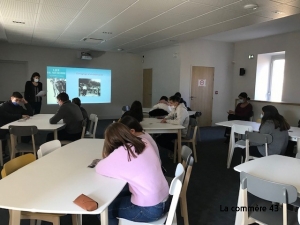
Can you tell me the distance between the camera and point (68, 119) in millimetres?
4023

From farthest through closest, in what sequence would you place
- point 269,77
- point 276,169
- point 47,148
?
point 269,77, point 47,148, point 276,169

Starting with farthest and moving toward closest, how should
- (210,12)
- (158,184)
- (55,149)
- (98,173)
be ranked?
1. (210,12)
2. (55,149)
3. (98,173)
4. (158,184)

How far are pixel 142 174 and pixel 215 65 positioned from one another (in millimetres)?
7035

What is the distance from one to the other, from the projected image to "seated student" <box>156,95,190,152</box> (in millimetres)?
5105

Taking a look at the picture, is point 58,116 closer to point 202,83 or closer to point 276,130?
point 276,130

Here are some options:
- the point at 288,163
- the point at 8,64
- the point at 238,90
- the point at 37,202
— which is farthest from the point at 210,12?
the point at 8,64

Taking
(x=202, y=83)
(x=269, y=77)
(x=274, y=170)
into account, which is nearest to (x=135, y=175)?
(x=274, y=170)

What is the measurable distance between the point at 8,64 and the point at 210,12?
6.72 meters

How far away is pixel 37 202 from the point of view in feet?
4.66

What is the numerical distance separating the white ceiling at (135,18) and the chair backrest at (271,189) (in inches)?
110

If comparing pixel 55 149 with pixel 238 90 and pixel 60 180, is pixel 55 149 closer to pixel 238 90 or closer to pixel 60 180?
pixel 60 180

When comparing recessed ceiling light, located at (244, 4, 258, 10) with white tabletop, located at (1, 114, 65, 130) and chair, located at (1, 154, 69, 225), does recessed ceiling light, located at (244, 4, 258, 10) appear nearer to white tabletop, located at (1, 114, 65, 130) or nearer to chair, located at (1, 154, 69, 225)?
white tabletop, located at (1, 114, 65, 130)

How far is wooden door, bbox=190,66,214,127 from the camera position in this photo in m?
7.77

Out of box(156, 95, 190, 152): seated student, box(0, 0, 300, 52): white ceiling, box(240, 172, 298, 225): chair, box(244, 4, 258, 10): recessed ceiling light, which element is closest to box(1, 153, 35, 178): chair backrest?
box(240, 172, 298, 225): chair
